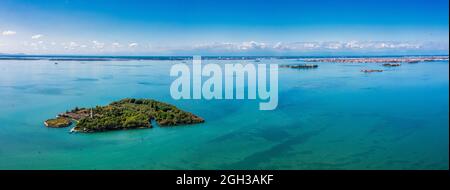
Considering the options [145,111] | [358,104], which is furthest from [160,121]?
[358,104]

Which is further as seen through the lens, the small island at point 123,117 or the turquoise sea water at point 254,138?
the small island at point 123,117

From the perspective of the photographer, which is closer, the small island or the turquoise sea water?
the turquoise sea water

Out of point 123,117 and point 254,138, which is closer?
point 254,138

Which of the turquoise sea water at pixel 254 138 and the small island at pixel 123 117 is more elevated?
the small island at pixel 123 117

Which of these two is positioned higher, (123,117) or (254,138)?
(123,117)

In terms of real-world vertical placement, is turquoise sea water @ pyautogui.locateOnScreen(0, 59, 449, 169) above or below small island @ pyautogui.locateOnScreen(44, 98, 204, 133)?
below
